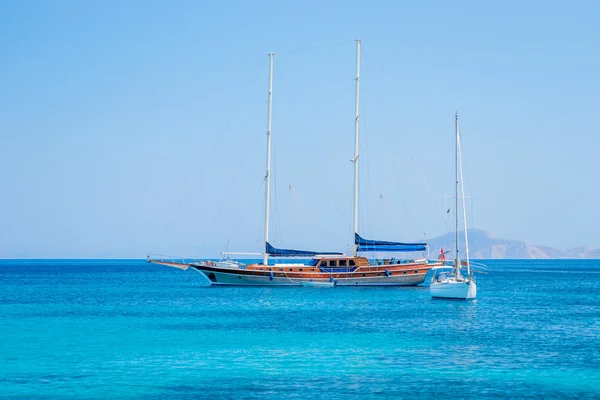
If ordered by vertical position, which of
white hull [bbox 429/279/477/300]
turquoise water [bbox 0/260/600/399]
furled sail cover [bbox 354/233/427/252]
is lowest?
turquoise water [bbox 0/260/600/399]

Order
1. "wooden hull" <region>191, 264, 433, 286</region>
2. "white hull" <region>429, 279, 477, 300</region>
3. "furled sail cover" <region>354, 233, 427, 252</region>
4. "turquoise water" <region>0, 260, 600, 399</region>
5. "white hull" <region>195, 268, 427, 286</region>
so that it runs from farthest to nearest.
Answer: "furled sail cover" <region>354, 233, 427, 252</region>
"white hull" <region>195, 268, 427, 286</region>
"wooden hull" <region>191, 264, 433, 286</region>
"white hull" <region>429, 279, 477, 300</region>
"turquoise water" <region>0, 260, 600, 399</region>

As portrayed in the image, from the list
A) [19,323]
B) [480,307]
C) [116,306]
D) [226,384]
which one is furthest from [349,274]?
[226,384]

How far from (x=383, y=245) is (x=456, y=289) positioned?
60.2 feet

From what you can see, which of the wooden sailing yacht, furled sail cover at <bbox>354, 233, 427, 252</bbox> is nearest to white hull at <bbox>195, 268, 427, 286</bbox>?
the wooden sailing yacht

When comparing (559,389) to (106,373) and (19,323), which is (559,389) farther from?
(19,323)

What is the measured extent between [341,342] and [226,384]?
13324 mm

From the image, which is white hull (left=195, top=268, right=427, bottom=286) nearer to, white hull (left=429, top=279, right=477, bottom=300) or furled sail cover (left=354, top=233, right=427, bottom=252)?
furled sail cover (left=354, top=233, right=427, bottom=252)

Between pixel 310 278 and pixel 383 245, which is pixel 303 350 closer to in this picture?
pixel 310 278

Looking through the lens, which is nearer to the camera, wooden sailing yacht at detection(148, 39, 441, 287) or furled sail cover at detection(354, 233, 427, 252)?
wooden sailing yacht at detection(148, 39, 441, 287)

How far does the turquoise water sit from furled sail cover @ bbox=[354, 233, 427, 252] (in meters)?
17.3

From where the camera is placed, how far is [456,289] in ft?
235

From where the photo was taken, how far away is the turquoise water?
3069cm

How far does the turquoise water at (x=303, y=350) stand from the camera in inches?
1208

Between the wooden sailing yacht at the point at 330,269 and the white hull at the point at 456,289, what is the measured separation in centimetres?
Result: 1440
